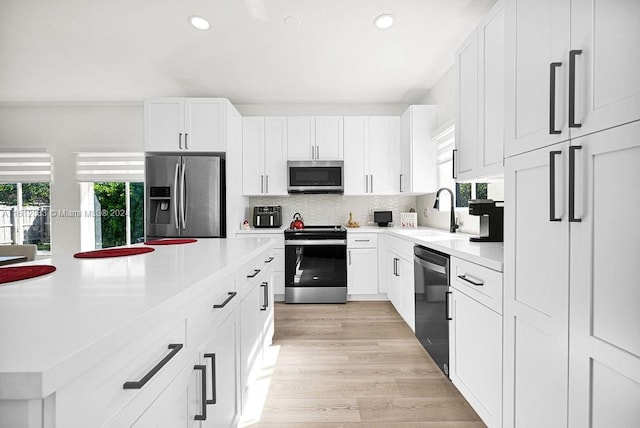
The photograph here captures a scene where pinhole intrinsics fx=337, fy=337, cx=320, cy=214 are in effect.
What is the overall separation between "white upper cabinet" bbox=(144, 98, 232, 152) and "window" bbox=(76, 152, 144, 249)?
1.31m

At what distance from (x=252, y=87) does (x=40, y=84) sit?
8.52ft

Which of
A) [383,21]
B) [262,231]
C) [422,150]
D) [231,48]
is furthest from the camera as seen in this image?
[262,231]

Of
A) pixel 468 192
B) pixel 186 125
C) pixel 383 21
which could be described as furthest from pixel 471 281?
pixel 186 125

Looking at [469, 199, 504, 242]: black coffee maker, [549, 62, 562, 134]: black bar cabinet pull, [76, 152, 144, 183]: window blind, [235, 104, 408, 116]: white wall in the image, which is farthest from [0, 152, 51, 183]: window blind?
[549, 62, 562, 134]: black bar cabinet pull

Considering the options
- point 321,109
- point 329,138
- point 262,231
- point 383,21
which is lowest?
point 262,231

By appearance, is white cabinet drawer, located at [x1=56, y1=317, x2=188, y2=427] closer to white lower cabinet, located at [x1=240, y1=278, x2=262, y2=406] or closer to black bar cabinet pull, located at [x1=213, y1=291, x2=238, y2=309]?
black bar cabinet pull, located at [x1=213, y1=291, x2=238, y2=309]

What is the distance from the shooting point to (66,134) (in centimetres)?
487

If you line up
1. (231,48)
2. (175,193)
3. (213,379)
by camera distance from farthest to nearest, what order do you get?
1. (175,193)
2. (231,48)
3. (213,379)

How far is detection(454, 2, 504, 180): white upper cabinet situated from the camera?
1839 millimetres

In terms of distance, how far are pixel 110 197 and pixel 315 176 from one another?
10.3ft

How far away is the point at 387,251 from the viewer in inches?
160

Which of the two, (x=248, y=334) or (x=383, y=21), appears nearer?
(x=248, y=334)

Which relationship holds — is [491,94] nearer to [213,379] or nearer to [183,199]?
[213,379]

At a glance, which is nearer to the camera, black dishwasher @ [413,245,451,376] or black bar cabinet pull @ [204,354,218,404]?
black bar cabinet pull @ [204,354,218,404]
